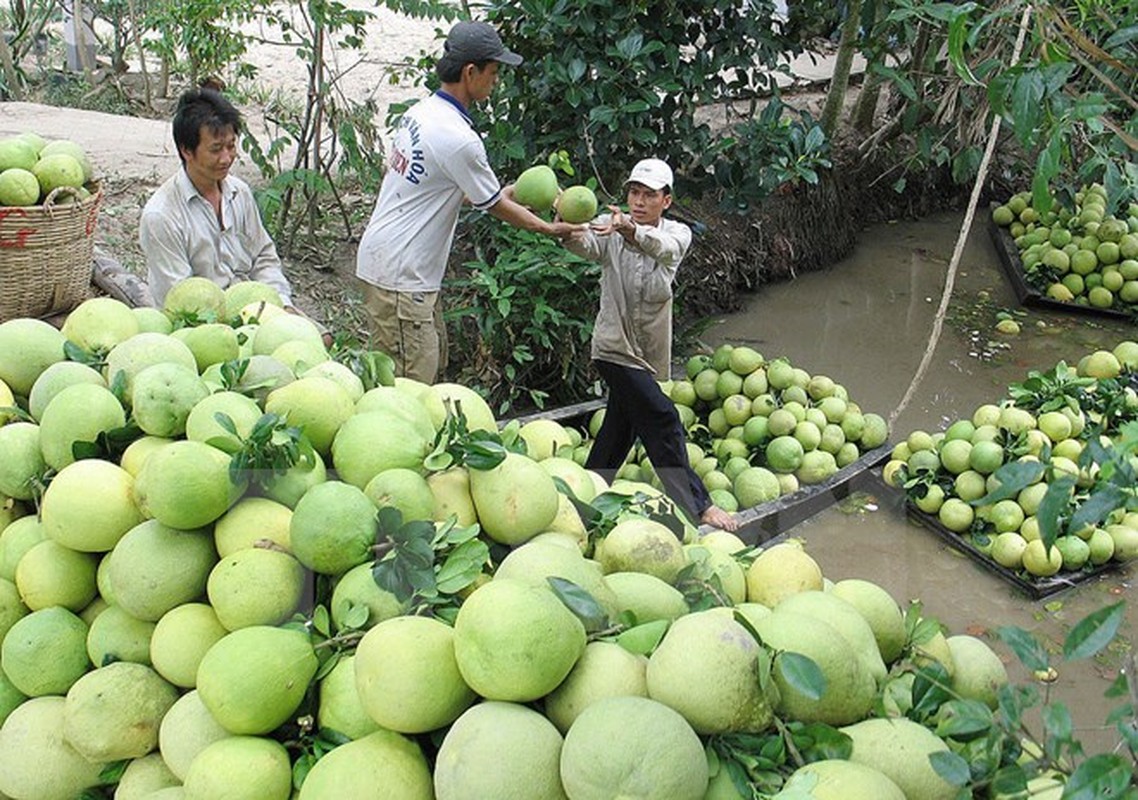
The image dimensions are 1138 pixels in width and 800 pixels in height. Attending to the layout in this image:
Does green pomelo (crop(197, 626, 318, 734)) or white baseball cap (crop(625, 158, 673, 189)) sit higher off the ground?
white baseball cap (crop(625, 158, 673, 189))

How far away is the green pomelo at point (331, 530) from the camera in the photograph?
1516 mm

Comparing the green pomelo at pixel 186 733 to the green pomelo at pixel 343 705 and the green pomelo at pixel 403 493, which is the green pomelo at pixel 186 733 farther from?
the green pomelo at pixel 403 493

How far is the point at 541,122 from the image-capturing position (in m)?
5.37

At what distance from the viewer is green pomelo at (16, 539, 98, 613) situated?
169 cm

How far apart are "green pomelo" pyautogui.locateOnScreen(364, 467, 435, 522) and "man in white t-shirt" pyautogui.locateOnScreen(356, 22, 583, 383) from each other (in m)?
2.15

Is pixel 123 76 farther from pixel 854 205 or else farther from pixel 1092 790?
pixel 1092 790

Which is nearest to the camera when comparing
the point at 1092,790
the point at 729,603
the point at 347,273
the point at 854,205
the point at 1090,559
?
the point at 1092,790

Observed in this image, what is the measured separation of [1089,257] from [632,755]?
675 cm

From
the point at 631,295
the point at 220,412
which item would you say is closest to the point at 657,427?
the point at 631,295

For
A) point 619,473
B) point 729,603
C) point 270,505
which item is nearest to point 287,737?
point 270,505

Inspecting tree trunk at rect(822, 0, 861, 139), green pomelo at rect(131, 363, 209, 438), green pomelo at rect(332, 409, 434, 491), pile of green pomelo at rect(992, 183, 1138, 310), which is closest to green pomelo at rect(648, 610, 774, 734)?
green pomelo at rect(332, 409, 434, 491)

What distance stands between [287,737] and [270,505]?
0.38 m

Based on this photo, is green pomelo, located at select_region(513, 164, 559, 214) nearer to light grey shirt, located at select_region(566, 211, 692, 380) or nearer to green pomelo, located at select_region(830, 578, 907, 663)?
light grey shirt, located at select_region(566, 211, 692, 380)

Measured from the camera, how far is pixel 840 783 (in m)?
1.17
